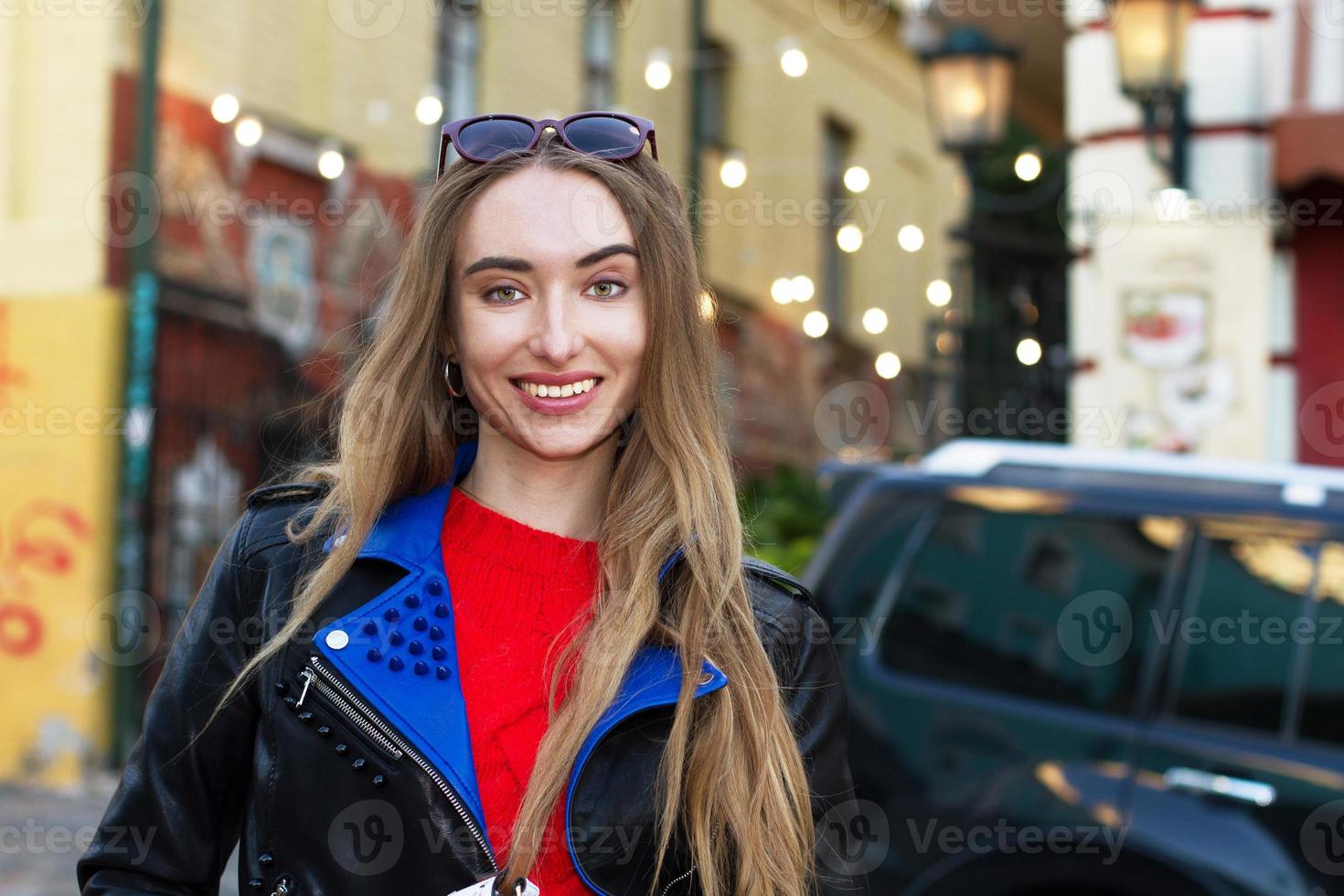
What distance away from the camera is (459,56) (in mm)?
12594

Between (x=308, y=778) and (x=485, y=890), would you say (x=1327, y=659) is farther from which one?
(x=308, y=778)

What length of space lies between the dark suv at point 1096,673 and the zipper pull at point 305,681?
226 centimetres

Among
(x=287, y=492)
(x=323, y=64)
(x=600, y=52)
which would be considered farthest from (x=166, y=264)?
(x=287, y=492)

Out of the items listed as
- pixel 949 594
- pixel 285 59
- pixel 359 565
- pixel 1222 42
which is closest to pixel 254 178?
pixel 285 59

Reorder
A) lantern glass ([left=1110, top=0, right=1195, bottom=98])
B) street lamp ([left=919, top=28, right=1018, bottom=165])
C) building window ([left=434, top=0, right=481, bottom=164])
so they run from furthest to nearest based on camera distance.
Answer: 1. building window ([left=434, top=0, right=481, bottom=164])
2. street lamp ([left=919, top=28, right=1018, bottom=165])
3. lantern glass ([left=1110, top=0, right=1195, bottom=98])

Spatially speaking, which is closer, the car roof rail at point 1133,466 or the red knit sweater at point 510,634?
the red knit sweater at point 510,634

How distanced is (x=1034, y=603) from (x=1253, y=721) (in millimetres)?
589

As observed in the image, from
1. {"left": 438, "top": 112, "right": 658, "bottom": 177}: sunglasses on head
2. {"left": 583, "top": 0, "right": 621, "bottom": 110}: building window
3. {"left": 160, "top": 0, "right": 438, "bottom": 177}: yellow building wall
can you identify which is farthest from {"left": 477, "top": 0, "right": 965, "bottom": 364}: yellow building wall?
{"left": 438, "top": 112, "right": 658, "bottom": 177}: sunglasses on head

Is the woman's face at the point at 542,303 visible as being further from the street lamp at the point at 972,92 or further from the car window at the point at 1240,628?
the street lamp at the point at 972,92

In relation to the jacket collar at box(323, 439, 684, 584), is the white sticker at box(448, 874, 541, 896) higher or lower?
lower

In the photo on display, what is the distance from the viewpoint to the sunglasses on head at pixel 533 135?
2.37 metres

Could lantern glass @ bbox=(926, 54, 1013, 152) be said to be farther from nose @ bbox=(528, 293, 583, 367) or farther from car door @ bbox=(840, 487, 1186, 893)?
nose @ bbox=(528, 293, 583, 367)

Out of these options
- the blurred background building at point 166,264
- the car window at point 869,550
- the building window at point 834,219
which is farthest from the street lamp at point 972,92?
the building window at point 834,219

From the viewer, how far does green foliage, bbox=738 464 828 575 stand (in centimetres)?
940
